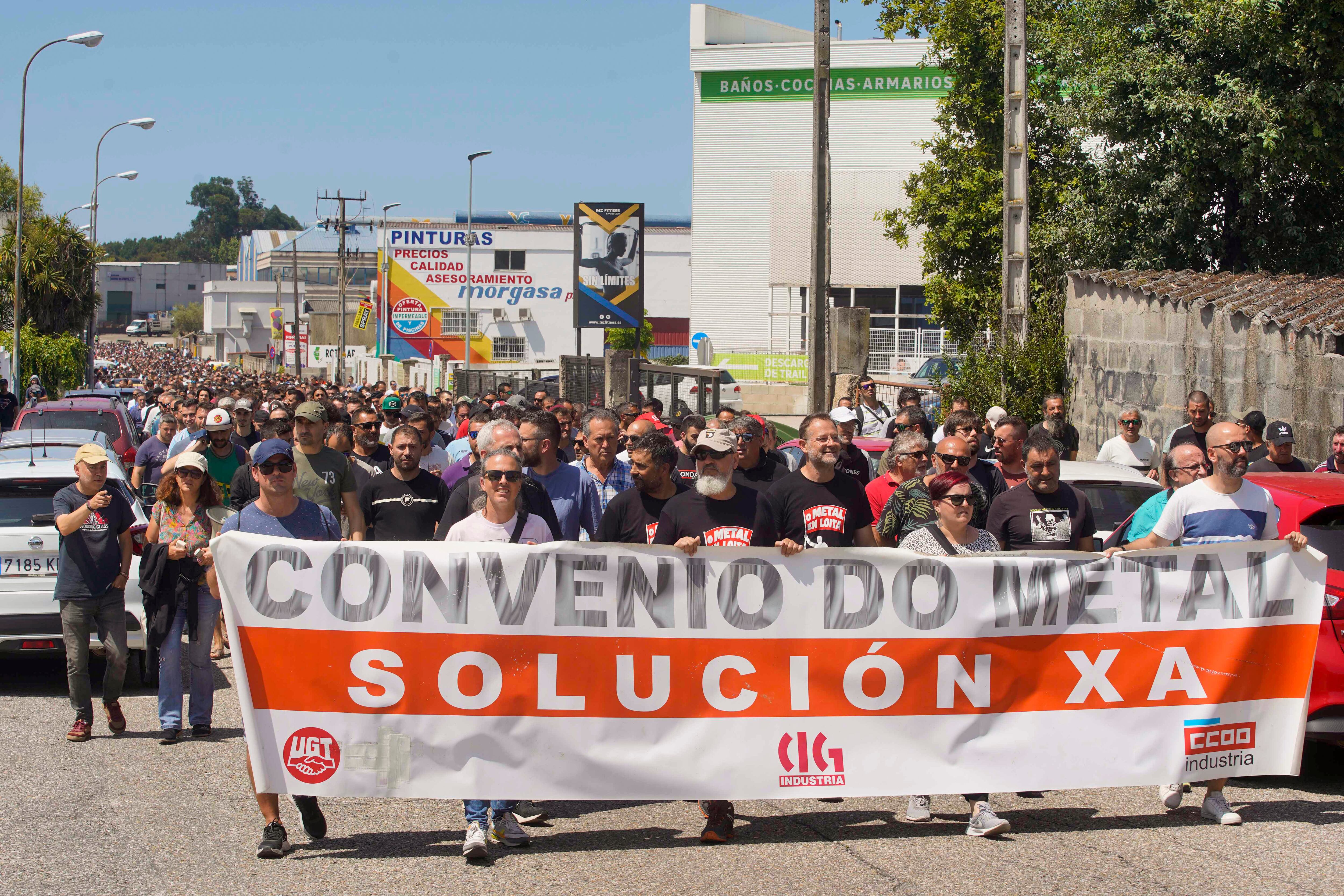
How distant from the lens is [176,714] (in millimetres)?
8023

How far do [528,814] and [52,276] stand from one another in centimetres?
3874

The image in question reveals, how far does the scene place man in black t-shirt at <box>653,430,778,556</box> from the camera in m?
6.24

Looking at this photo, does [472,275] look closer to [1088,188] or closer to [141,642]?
[1088,188]

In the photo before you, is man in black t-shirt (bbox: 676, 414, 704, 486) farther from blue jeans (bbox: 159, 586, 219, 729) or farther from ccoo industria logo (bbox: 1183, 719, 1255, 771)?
ccoo industria logo (bbox: 1183, 719, 1255, 771)

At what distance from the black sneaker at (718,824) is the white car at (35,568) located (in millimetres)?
4421

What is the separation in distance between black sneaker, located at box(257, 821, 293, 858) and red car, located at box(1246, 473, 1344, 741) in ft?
15.2

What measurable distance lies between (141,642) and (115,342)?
155271 mm

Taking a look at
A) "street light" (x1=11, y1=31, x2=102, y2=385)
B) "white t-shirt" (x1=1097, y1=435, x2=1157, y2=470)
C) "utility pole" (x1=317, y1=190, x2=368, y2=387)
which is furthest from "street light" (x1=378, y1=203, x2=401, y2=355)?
"white t-shirt" (x1=1097, y1=435, x2=1157, y2=470)

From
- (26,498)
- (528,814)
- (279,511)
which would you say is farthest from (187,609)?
(528,814)

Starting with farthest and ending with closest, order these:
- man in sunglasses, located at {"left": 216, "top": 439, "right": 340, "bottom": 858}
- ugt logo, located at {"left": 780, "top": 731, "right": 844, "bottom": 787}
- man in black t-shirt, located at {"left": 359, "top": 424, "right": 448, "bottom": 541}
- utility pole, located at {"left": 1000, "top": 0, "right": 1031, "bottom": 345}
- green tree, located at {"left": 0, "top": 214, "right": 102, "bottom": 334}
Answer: green tree, located at {"left": 0, "top": 214, "right": 102, "bottom": 334}, utility pole, located at {"left": 1000, "top": 0, "right": 1031, "bottom": 345}, man in black t-shirt, located at {"left": 359, "top": 424, "right": 448, "bottom": 541}, man in sunglasses, located at {"left": 216, "top": 439, "right": 340, "bottom": 858}, ugt logo, located at {"left": 780, "top": 731, "right": 844, "bottom": 787}

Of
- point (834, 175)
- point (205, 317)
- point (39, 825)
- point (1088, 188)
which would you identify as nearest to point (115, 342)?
point (205, 317)

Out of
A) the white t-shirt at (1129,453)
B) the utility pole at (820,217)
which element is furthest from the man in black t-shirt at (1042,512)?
the utility pole at (820,217)

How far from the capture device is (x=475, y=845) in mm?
5766

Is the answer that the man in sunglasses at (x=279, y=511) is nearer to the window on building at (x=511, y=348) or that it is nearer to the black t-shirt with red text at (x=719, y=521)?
the black t-shirt with red text at (x=719, y=521)
